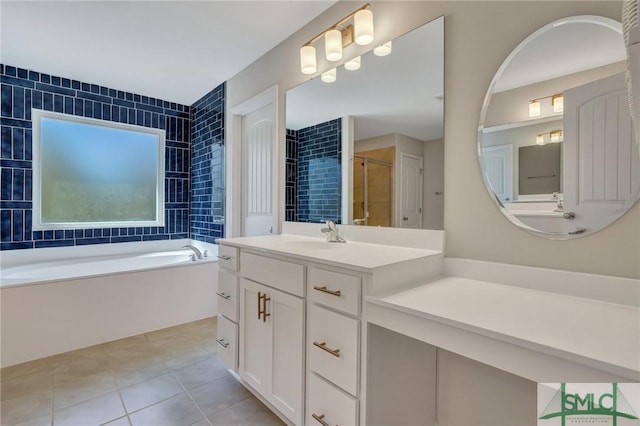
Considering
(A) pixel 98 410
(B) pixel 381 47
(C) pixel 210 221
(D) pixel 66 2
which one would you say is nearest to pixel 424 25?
Result: (B) pixel 381 47

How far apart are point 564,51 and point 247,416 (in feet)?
7.20

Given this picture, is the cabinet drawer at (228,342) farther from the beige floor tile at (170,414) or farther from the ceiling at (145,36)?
the ceiling at (145,36)

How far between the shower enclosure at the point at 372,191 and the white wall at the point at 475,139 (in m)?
0.36

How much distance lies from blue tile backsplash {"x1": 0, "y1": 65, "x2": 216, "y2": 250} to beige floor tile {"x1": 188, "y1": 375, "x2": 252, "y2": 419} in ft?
5.56

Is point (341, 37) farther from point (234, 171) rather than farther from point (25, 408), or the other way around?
point (25, 408)

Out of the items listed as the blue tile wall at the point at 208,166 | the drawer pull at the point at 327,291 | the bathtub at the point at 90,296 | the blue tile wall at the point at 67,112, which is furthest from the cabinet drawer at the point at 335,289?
the blue tile wall at the point at 67,112

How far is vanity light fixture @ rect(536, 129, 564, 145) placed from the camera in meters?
1.16

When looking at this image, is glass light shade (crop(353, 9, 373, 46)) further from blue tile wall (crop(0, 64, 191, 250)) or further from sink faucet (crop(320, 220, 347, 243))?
blue tile wall (crop(0, 64, 191, 250))

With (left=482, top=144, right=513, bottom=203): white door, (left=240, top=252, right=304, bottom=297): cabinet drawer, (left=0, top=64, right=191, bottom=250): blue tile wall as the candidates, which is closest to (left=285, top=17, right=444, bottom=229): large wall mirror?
(left=482, top=144, right=513, bottom=203): white door

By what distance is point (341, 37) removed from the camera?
1.88 m

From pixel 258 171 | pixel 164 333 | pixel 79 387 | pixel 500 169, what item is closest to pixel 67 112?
pixel 258 171

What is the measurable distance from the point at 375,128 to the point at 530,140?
804mm

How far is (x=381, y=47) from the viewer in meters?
1.70

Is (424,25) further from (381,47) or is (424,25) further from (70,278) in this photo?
(70,278)
